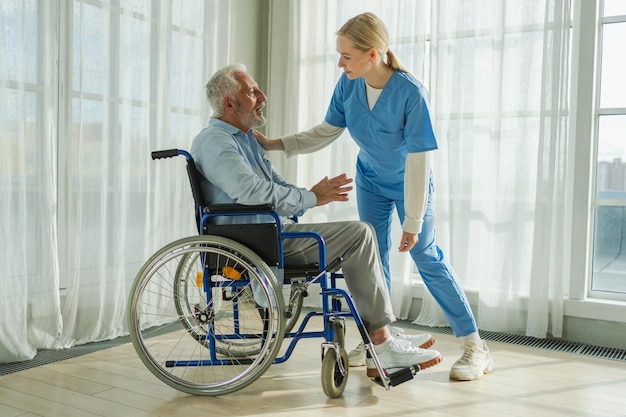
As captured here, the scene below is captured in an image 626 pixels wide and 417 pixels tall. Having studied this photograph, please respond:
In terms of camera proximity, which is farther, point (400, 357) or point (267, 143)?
point (267, 143)

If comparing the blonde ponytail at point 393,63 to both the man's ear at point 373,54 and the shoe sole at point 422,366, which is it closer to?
the man's ear at point 373,54

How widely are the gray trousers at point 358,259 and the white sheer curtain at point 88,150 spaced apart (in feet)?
3.39

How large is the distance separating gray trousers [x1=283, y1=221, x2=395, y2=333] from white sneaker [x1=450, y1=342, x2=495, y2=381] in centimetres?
40

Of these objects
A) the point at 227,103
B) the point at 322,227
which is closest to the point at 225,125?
the point at 227,103

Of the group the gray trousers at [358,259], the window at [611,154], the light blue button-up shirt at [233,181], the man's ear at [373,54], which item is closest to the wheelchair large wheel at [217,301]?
the gray trousers at [358,259]

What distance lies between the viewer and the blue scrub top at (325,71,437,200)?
2307 mm

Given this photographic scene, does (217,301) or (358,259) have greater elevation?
(358,259)

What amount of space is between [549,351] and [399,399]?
1015mm

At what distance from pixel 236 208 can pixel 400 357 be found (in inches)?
29.5

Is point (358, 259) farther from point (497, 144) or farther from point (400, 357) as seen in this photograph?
point (497, 144)

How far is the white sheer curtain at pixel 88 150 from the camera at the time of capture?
96.3 inches

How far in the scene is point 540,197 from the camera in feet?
9.79

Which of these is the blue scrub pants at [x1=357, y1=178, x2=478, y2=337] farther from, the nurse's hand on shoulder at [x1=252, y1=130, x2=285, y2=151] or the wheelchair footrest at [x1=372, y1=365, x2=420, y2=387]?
the nurse's hand on shoulder at [x1=252, y1=130, x2=285, y2=151]

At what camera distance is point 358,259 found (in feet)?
7.09
